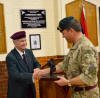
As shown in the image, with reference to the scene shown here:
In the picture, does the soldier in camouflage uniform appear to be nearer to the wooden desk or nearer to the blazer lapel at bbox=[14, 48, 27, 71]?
the wooden desk

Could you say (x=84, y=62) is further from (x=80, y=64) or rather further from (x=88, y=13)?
(x=88, y=13)

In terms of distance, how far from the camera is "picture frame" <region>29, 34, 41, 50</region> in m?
4.16

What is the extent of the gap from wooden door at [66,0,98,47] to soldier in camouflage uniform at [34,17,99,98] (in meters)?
2.50

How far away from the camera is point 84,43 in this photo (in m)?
1.96

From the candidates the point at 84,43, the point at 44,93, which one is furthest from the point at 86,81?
the point at 44,93

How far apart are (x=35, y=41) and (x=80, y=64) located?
92.6 inches

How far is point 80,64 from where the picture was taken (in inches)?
76.4

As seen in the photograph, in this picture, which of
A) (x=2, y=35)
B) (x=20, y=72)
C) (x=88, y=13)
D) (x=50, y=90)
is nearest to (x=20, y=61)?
(x=20, y=72)

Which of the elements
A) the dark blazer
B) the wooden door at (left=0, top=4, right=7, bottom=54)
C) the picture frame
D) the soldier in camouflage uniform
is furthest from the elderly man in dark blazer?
the picture frame

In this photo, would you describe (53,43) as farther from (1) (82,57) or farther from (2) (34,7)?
(1) (82,57)

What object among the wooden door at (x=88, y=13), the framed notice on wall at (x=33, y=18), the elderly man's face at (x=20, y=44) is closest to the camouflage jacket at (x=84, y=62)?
the elderly man's face at (x=20, y=44)

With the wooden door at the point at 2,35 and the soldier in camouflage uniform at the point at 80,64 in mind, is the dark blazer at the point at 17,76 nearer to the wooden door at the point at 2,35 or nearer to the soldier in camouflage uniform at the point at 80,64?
the soldier in camouflage uniform at the point at 80,64

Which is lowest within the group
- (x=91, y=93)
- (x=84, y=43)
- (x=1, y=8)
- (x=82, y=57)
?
(x=91, y=93)

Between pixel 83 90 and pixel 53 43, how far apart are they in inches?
96.9
